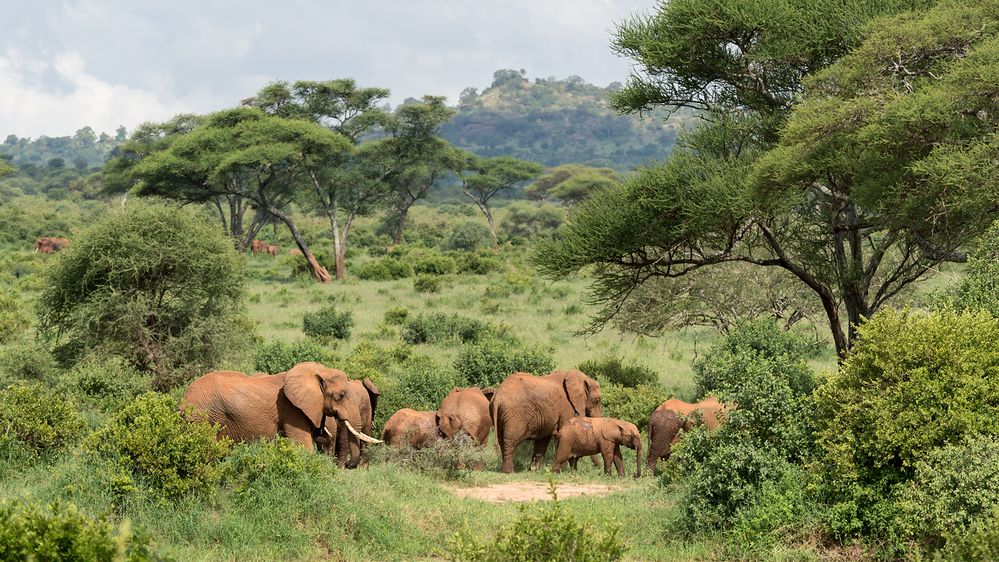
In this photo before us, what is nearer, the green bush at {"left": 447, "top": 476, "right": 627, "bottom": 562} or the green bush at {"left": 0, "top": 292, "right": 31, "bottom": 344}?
the green bush at {"left": 447, "top": 476, "right": 627, "bottom": 562}

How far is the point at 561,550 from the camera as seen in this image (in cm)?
611

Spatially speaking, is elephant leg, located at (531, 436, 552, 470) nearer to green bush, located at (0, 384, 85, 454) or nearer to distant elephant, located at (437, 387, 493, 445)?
distant elephant, located at (437, 387, 493, 445)

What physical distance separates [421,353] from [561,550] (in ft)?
48.1

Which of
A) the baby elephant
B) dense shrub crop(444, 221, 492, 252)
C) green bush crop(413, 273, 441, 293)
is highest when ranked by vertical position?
dense shrub crop(444, 221, 492, 252)

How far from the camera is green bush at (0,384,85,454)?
960 centimetres

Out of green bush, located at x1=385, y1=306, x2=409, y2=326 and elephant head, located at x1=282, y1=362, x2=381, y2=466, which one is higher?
green bush, located at x1=385, y1=306, x2=409, y2=326

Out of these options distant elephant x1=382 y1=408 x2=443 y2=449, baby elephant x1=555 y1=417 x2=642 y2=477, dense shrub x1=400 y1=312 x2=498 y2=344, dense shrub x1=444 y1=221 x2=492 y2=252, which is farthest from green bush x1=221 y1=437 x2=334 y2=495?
dense shrub x1=444 y1=221 x2=492 y2=252

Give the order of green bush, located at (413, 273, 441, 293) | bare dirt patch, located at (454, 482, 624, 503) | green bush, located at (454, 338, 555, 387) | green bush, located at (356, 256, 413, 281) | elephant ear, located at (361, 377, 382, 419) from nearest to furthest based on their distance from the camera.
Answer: bare dirt patch, located at (454, 482, 624, 503) < elephant ear, located at (361, 377, 382, 419) < green bush, located at (454, 338, 555, 387) < green bush, located at (413, 273, 441, 293) < green bush, located at (356, 256, 413, 281)

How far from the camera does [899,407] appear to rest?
812 centimetres

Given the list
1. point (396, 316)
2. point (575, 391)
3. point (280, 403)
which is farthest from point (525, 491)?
point (396, 316)

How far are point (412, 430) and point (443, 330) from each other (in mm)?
10830

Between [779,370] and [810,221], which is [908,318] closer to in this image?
[779,370]

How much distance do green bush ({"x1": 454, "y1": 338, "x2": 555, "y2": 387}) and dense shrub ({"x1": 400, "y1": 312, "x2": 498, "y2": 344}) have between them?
574 centimetres

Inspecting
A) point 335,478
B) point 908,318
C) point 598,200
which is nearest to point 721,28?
point 598,200
